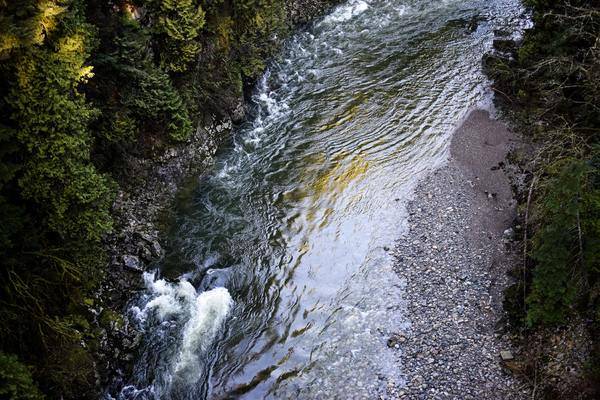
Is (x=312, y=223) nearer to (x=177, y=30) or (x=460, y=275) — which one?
(x=460, y=275)

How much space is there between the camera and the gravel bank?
11.5 metres

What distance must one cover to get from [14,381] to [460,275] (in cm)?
1154

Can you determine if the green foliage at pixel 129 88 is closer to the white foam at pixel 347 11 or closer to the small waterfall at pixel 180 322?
the small waterfall at pixel 180 322

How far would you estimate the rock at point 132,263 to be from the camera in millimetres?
13992

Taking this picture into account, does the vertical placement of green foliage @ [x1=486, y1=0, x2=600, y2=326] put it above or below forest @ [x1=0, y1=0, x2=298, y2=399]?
below

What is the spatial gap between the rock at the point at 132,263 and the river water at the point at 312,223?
425mm

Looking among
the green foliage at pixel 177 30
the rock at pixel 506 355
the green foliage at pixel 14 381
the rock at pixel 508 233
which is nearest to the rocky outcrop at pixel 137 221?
the green foliage at pixel 177 30

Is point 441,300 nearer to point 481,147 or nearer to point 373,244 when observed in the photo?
point 373,244

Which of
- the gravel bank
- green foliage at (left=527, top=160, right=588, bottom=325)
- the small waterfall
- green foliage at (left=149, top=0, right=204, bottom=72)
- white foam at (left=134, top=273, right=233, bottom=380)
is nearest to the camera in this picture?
green foliage at (left=527, top=160, right=588, bottom=325)

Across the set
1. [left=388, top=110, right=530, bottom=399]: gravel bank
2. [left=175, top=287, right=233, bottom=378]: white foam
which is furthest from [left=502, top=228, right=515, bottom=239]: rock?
[left=175, top=287, right=233, bottom=378]: white foam

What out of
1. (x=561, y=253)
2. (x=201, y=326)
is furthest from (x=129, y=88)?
(x=561, y=253)

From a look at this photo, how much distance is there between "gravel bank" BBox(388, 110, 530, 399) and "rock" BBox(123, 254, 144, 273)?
7953 mm

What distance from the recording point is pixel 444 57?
77.8 ft

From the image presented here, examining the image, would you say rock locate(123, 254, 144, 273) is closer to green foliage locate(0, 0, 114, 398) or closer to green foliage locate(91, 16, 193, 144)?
green foliage locate(0, 0, 114, 398)
